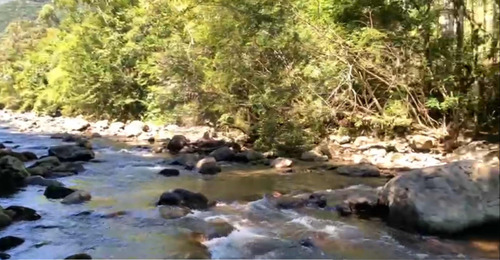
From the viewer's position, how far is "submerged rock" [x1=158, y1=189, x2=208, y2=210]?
25.5 ft

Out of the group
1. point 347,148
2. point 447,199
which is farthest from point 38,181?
point 347,148

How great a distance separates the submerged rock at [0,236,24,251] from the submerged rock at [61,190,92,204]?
202cm

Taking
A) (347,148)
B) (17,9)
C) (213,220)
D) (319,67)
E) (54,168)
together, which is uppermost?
(17,9)

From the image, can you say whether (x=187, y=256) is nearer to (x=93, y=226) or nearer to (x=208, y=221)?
(x=208, y=221)

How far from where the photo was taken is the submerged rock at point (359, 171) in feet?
33.0

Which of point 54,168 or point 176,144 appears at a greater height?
point 54,168

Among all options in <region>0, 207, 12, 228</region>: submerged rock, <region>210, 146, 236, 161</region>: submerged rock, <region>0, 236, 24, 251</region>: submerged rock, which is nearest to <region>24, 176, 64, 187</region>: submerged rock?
<region>0, 207, 12, 228</region>: submerged rock

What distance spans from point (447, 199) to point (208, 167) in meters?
5.68

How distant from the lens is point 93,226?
270 inches

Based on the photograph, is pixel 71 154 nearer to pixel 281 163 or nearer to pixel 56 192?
pixel 56 192

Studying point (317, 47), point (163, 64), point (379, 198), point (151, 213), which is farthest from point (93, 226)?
point (163, 64)

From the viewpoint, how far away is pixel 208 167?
1081cm

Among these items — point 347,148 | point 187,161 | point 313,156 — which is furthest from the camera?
point 347,148

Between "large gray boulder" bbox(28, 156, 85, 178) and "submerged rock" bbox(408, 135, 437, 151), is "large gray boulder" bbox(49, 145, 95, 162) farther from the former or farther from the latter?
"submerged rock" bbox(408, 135, 437, 151)
